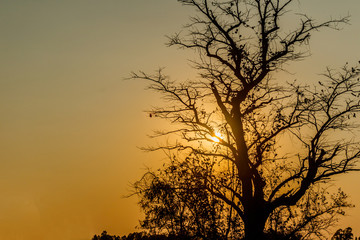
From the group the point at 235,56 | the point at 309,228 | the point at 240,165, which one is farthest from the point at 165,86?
the point at 309,228

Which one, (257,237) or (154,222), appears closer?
(257,237)

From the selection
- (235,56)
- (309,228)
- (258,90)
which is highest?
(235,56)

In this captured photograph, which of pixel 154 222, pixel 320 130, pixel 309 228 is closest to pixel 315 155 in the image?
pixel 320 130

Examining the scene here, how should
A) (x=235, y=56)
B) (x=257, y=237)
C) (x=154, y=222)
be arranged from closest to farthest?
(x=257, y=237) → (x=235, y=56) → (x=154, y=222)

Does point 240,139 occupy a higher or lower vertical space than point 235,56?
lower

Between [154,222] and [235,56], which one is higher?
[235,56]

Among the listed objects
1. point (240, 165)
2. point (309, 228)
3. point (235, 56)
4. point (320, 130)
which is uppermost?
point (235, 56)

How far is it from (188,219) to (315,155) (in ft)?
23.7

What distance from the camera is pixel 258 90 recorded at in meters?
22.5

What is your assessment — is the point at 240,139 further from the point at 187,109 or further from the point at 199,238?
the point at 199,238

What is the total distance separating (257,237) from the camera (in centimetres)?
2117

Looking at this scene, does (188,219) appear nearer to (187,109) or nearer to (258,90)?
(187,109)

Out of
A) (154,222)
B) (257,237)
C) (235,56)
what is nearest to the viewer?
(257,237)

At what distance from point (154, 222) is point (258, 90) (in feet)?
29.0
